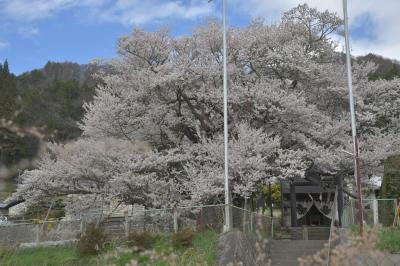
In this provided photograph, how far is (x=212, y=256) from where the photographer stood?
17188mm

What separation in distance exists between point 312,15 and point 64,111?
25.9 meters

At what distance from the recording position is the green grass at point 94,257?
55.0 feet

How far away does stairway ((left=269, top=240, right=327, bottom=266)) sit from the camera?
20078 millimetres

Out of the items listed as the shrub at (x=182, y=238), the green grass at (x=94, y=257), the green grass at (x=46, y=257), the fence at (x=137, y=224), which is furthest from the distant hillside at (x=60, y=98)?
the shrub at (x=182, y=238)

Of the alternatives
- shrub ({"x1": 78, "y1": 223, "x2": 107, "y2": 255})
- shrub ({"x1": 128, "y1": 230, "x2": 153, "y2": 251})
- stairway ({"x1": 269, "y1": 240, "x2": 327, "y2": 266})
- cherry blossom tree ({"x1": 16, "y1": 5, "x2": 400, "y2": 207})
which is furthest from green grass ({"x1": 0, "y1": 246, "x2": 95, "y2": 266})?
stairway ({"x1": 269, "y1": 240, "x2": 327, "y2": 266})

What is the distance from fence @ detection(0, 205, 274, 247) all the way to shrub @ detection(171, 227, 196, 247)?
3.22 feet

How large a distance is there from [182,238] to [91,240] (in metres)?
3.59

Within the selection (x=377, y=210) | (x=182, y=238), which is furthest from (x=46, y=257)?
(x=377, y=210)

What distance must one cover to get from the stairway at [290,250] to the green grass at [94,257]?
3.33 metres

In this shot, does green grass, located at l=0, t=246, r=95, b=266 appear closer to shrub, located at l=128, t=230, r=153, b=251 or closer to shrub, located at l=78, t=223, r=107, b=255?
shrub, located at l=78, t=223, r=107, b=255

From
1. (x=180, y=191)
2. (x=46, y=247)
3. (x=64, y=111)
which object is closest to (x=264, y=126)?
(x=180, y=191)

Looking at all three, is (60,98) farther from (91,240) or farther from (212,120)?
(91,240)

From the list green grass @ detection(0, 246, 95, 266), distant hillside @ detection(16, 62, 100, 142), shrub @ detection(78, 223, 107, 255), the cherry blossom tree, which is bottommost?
green grass @ detection(0, 246, 95, 266)

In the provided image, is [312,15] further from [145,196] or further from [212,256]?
[212,256]
